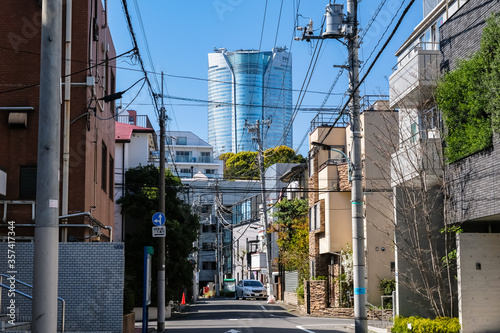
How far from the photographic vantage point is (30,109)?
21.8 m

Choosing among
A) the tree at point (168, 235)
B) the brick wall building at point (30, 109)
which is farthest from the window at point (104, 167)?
the tree at point (168, 235)

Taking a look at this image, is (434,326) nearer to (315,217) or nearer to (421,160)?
(421,160)

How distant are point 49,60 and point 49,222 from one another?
2.16m

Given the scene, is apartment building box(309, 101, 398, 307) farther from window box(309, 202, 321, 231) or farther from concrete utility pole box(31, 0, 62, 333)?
concrete utility pole box(31, 0, 62, 333)

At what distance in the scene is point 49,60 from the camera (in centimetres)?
886

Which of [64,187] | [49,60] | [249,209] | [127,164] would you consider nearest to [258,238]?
[249,209]

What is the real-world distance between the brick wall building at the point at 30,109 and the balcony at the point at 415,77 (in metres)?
10.3

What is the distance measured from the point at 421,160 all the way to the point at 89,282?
11.7m

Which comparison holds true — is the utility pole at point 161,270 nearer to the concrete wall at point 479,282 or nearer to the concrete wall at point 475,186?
the concrete wall at point 479,282

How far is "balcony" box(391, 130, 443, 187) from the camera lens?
74.2ft

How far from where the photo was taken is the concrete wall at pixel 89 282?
18.4 m

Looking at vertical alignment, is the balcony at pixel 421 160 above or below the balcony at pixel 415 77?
below

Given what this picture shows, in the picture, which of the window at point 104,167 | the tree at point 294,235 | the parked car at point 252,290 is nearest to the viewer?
the window at point 104,167

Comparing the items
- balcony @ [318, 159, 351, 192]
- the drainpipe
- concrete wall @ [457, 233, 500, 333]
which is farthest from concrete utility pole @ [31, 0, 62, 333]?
balcony @ [318, 159, 351, 192]
